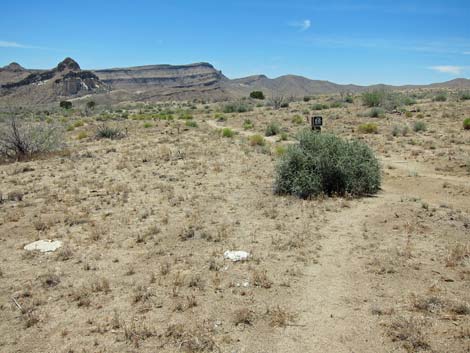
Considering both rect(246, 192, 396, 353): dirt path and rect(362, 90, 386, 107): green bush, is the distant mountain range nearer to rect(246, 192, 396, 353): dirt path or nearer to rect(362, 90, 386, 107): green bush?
Answer: rect(362, 90, 386, 107): green bush

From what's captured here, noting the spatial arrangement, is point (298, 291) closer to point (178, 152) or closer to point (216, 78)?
point (178, 152)

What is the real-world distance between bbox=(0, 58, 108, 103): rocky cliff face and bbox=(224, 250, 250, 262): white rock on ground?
373 feet

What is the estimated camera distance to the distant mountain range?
111350mm

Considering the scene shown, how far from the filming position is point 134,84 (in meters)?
169

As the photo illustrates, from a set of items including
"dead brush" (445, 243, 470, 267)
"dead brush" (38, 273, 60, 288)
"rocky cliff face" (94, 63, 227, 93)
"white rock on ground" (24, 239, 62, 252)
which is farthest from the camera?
"rocky cliff face" (94, 63, 227, 93)

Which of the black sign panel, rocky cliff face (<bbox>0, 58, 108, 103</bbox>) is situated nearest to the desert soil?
the black sign panel

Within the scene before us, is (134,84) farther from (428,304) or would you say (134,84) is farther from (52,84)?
(428,304)

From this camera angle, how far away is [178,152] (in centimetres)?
1845

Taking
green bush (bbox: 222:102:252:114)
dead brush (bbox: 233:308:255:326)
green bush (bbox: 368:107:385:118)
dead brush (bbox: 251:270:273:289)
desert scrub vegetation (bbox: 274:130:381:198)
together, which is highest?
green bush (bbox: 222:102:252:114)

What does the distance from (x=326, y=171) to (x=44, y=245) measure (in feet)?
23.9

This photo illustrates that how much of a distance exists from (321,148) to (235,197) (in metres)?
2.89

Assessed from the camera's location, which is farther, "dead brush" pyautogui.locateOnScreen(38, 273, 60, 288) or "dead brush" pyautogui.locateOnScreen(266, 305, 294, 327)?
"dead brush" pyautogui.locateOnScreen(38, 273, 60, 288)

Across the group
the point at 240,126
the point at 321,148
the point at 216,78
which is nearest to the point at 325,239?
the point at 321,148

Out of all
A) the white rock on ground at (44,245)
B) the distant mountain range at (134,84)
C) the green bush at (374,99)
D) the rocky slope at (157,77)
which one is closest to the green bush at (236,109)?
the green bush at (374,99)
